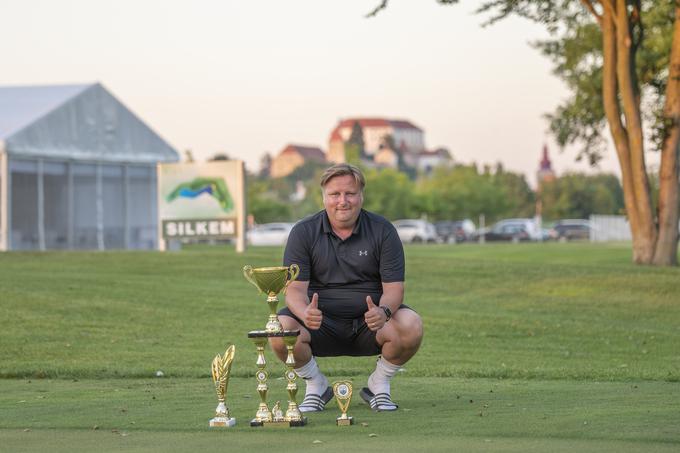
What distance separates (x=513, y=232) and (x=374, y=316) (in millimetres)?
74238

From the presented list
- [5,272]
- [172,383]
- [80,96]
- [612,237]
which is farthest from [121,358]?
[612,237]

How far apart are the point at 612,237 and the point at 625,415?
259ft

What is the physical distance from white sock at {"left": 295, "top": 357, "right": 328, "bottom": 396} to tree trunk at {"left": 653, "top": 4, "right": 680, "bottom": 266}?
21839 millimetres

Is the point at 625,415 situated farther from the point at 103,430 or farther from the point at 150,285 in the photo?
the point at 150,285

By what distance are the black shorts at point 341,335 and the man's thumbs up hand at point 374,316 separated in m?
0.41

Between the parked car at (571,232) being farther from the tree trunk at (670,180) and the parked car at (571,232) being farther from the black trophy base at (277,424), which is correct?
the black trophy base at (277,424)

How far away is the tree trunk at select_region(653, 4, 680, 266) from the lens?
29719 millimetres

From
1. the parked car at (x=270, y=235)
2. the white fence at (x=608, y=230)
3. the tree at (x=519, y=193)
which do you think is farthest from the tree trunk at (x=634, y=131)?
the tree at (x=519, y=193)

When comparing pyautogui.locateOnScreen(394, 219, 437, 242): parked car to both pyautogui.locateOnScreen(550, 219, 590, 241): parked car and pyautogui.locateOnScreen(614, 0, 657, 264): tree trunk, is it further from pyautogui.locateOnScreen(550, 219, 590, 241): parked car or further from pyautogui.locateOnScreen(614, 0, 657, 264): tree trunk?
pyautogui.locateOnScreen(614, 0, 657, 264): tree trunk

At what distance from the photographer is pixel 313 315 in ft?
28.3

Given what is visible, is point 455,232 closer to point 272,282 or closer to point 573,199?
point 573,199

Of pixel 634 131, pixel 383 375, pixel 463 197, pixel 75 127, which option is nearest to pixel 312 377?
pixel 383 375

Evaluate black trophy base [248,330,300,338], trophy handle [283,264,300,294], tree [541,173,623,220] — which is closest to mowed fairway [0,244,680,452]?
black trophy base [248,330,300,338]

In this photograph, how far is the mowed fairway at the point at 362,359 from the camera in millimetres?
7730
